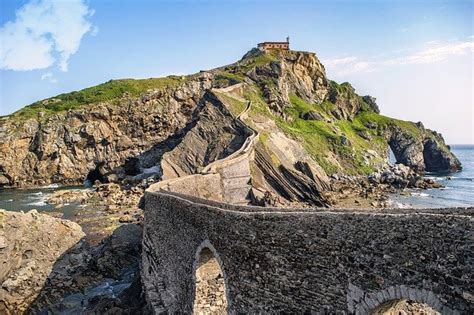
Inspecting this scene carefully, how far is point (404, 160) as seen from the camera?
322ft

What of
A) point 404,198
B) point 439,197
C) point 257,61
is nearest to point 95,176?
point 257,61

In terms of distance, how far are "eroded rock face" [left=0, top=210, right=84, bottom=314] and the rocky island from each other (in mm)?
106

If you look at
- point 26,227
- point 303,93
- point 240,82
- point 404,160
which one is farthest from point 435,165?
point 26,227

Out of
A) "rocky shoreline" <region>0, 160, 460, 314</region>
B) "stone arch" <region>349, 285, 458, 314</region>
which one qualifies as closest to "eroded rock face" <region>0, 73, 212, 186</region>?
"rocky shoreline" <region>0, 160, 460, 314</region>

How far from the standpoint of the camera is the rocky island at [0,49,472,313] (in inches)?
1075

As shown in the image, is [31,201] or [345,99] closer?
[31,201]

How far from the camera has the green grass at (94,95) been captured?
83.1 meters

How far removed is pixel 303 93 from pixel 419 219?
3415 inches

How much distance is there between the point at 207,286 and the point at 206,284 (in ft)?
0.27

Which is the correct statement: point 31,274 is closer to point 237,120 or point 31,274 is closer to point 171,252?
point 171,252

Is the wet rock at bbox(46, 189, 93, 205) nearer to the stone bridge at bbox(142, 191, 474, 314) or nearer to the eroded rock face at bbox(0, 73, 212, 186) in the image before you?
the eroded rock face at bbox(0, 73, 212, 186)

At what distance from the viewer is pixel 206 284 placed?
1568 cm

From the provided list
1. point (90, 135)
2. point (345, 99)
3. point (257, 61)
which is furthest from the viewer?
point (345, 99)

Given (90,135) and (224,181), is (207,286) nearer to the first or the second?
(224,181)
